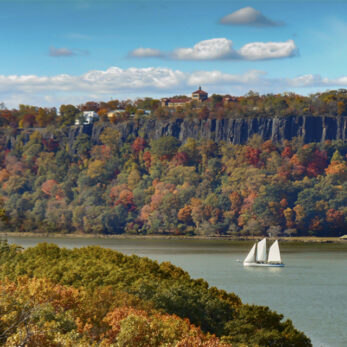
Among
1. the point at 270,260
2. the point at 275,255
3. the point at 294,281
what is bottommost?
the point at 270,260

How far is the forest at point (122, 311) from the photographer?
1118 inches

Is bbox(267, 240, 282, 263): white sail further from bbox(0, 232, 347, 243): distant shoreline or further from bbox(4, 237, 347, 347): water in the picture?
bbox(0, 232, 347, 243): distant shoreline

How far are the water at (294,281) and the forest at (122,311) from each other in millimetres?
10876

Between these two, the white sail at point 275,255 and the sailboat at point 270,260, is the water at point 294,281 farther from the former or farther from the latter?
the white sail at point 275,255

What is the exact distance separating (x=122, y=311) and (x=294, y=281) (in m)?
Result: 60.3

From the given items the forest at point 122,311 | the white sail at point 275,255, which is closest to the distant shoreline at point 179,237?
the white sail at point 275,255

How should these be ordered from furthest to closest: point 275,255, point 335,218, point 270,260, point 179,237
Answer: point 179,237 → point 335,218 → point 270,260 → point 275,255

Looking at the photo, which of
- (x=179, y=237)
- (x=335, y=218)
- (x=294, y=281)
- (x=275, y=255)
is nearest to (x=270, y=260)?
(x=275, y=255)

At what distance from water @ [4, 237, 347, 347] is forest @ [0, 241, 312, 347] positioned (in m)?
10.9

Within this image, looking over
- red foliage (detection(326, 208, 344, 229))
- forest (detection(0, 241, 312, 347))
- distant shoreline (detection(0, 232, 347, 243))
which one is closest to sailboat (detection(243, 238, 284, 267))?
forest (detection(0, 241, 312, 347))

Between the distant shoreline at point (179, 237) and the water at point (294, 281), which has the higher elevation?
the water at point (294, 281)

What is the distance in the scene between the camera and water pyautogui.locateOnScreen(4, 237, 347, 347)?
6306 cm

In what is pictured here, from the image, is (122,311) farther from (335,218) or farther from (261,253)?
(335,218)

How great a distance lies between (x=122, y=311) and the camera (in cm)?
3456
